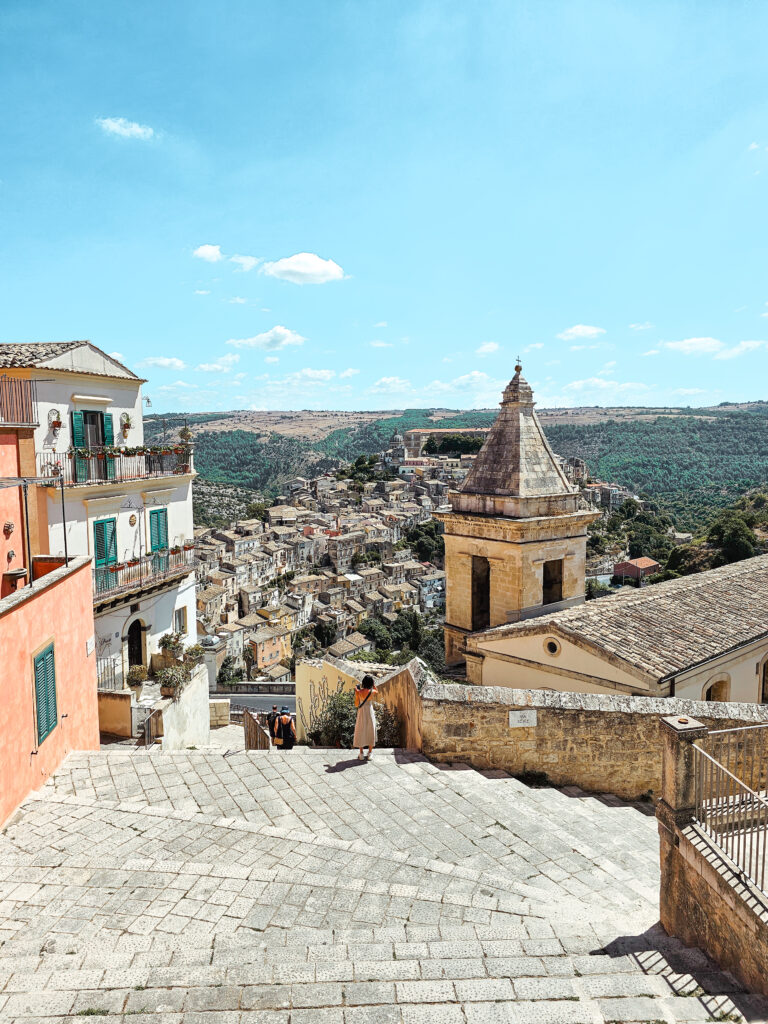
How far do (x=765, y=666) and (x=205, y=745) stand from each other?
37.4 ft

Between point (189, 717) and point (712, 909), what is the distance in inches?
445

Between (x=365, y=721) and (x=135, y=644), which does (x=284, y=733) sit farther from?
(x=135, y=644)

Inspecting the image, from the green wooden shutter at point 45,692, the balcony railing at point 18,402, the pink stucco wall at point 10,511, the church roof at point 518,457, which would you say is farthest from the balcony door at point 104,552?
the church roof at point 518,457

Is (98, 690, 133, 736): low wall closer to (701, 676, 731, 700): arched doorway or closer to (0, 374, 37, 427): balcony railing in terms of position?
(0, 374, 37, 427): balcony railing

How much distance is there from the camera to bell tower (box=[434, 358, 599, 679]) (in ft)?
43.2

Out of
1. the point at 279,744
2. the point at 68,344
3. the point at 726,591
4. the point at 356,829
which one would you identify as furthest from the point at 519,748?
the point at 68,344

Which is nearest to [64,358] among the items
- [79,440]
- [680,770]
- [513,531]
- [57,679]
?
[79,440]

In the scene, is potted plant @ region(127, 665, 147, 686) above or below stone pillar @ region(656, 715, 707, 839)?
below

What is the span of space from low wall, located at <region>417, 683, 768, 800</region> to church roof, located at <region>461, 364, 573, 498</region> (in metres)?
5.41

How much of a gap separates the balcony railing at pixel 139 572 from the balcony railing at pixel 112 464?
2.00m

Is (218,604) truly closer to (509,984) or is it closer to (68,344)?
(68,344)

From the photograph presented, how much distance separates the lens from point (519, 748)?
Answer: 855 centimetres

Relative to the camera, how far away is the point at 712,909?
4.64m

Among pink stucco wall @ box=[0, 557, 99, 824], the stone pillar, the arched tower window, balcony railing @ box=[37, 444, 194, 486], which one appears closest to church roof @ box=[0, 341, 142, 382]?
balcony railing @ box=[37, 444, 194, 486]
